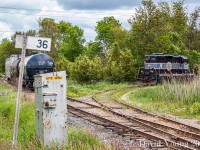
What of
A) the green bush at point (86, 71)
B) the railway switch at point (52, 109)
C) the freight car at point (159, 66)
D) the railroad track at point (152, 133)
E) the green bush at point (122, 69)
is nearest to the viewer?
the railway switch at point (52, 109)

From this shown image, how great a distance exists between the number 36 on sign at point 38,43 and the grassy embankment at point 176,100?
9.29 metres

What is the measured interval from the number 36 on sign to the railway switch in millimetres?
1324

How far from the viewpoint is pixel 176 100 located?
66.2 feet

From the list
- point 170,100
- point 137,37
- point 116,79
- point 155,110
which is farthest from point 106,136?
point 137,37

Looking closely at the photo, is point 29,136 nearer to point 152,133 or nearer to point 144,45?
point 152,133

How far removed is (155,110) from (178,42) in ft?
99.2

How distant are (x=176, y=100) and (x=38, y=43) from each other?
13063 mm

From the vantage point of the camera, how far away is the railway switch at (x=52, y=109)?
31.4 feet

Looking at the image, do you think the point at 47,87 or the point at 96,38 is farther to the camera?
the point at 96,38

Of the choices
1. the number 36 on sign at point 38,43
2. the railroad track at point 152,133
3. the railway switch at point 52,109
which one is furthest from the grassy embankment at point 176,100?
the number 36 on sign at point 38,43

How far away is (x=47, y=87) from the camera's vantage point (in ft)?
31.6

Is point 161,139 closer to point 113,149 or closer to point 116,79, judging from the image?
point 113,149

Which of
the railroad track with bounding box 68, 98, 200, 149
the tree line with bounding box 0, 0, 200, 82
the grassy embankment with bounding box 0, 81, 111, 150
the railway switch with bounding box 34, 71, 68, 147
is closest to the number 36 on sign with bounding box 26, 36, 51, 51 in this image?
the railway switch with bounding box 34, 71, 68, 147

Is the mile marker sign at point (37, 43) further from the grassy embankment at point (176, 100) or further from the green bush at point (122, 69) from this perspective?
the green bush at point (122, 69)
